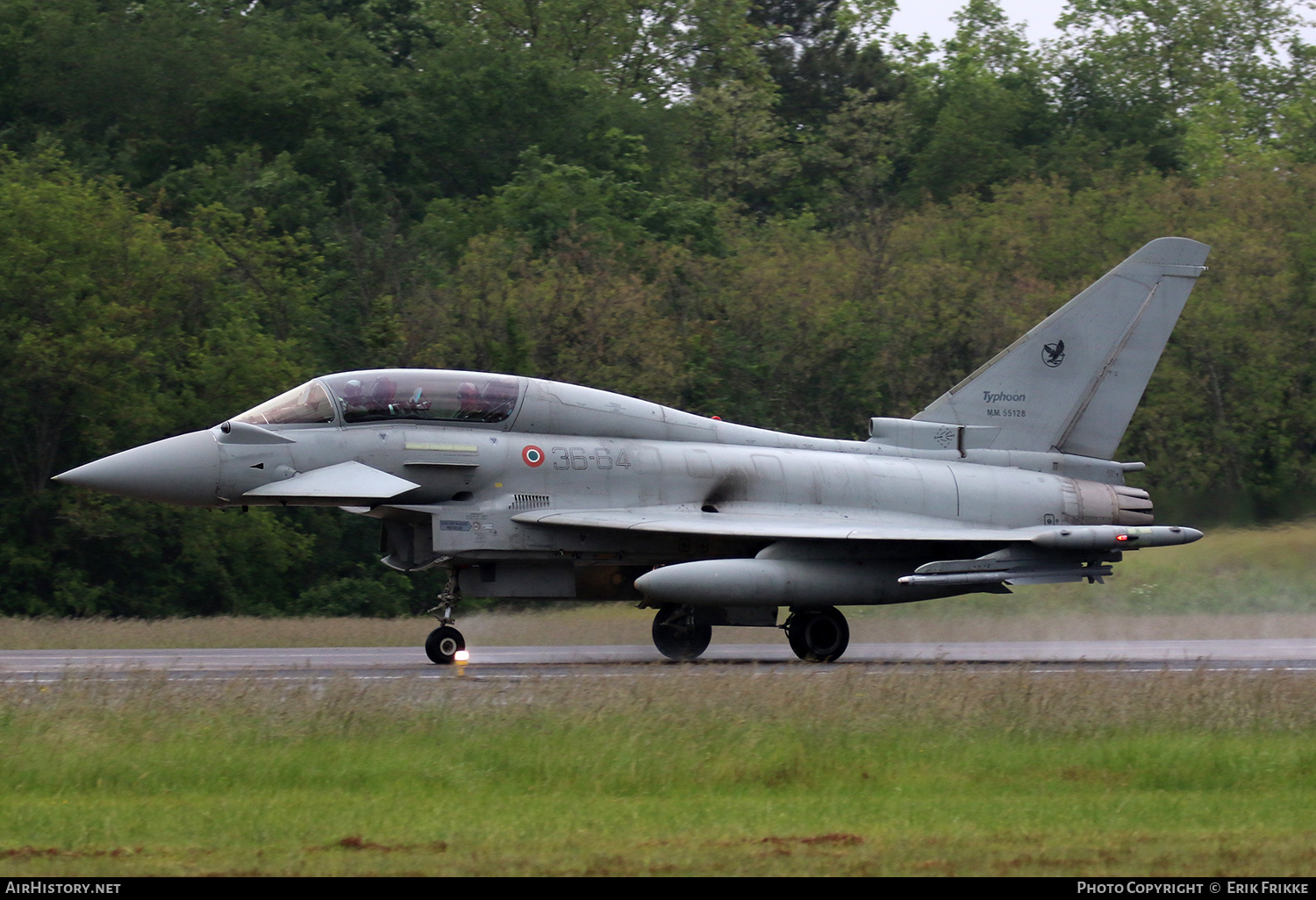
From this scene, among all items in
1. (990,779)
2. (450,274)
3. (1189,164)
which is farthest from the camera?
(1189,164)

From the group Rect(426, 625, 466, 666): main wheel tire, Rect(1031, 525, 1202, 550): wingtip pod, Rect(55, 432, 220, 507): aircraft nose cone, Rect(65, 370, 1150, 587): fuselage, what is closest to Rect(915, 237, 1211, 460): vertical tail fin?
Rect(65, 370, 1150, 587): fuselage

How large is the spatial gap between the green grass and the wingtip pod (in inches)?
140

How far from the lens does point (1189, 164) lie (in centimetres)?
5812

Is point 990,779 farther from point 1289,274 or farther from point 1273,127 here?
point 1273,127

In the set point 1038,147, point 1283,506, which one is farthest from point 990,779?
point 1038,147

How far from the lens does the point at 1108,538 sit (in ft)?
55.9

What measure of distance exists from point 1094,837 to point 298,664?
10632 mm

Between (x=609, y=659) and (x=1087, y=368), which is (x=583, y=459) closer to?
(x=609, y=659)

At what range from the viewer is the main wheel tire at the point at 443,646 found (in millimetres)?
16312

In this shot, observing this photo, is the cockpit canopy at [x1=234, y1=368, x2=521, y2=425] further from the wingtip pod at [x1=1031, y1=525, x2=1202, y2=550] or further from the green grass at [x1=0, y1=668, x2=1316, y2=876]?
the wingtip pod at [x1=1031, y1=525, x2=1202, y2=550]

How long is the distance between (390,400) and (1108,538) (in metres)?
7.99

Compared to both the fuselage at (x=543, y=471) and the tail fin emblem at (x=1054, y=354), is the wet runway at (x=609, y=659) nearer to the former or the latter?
the fuselage at (x=543, y=471)

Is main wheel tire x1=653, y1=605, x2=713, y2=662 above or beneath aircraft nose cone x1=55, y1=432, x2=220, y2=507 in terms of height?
beneath

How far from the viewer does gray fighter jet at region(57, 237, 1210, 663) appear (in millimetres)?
16047
